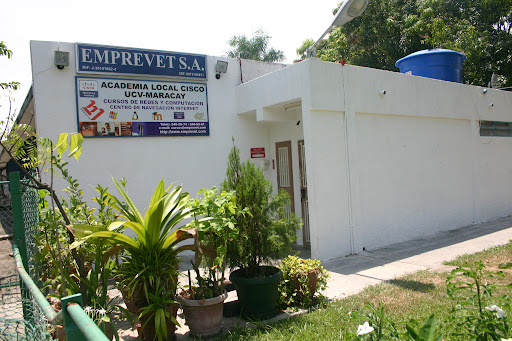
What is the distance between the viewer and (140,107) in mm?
7574

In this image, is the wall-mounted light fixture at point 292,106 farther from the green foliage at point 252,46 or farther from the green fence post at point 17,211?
the green foliage at point 252,46

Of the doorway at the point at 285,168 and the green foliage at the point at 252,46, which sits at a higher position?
the green foliage at the point at 252,46

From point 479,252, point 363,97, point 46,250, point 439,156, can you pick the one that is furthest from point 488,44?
point 46,250

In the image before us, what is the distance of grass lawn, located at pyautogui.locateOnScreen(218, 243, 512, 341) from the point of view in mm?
4098

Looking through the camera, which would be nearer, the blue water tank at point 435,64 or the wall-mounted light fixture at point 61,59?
the wall-mounted light fixture at point 61,59

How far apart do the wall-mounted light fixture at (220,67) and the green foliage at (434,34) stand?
9819 mm

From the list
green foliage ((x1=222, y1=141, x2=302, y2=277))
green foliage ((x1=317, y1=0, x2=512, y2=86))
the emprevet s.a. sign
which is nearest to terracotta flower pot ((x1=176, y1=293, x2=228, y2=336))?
green foliage ((x1=222, y1=141, x2=302, y2=277))

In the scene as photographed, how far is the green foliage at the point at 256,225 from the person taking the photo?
470cm

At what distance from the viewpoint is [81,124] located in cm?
708

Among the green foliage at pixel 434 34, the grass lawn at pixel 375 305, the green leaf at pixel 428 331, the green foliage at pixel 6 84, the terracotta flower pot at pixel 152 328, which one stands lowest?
the grass lawn at pixel 375 305

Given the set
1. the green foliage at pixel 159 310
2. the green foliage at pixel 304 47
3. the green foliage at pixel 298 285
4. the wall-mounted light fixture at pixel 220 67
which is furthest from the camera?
the green foliage at pixel 304 47

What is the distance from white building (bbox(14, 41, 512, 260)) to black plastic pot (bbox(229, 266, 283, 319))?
2.50 meters

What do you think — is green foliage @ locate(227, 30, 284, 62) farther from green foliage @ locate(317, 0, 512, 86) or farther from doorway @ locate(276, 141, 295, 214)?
doorway @ locate(276, 141, 295, 214)

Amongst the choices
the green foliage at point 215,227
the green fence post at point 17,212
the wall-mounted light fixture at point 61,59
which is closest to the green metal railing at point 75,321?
the green foliage at point 215,227
